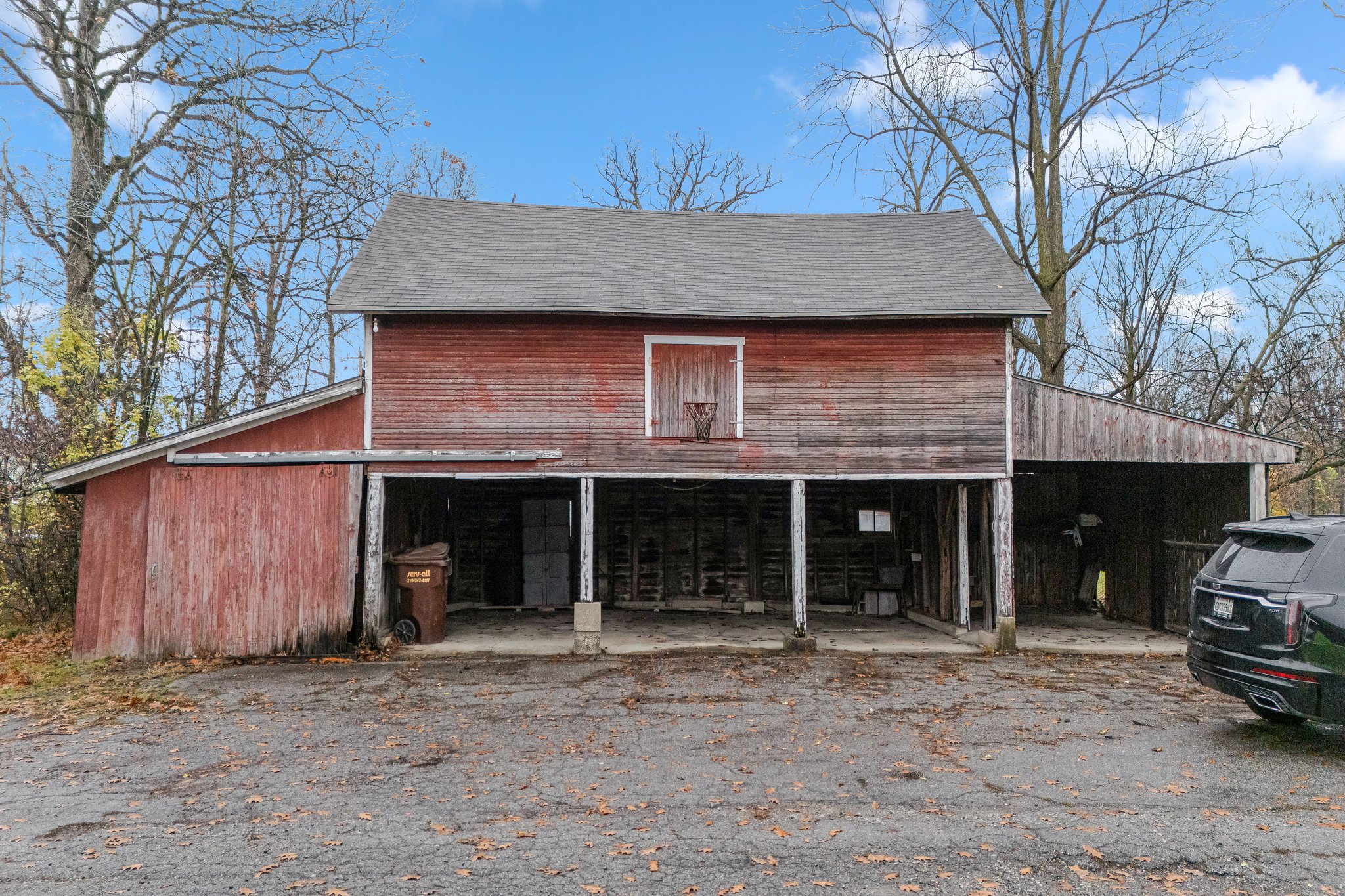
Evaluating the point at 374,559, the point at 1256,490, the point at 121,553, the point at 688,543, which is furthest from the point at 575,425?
the point at 1256,490

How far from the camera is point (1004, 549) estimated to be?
1193 cm

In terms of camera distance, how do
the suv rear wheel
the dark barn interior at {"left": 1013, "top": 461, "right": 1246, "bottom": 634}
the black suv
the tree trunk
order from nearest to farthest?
the black suv, the suv rear wheel, the dark barn interior at {"left": 1013, "top": 461, "right": 1246, "bottom": 634}, the tree trunk

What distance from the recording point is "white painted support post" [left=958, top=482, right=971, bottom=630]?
42.2 feet

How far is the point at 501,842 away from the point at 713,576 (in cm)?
1153

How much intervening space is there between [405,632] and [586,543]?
3026 mm

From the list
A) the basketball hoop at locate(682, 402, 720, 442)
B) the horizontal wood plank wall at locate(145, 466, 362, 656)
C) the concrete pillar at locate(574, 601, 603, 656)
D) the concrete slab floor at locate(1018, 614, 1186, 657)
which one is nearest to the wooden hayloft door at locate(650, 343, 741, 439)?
the basketball hoop at locate(682, 402, 720, 442)

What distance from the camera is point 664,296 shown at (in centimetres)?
1188

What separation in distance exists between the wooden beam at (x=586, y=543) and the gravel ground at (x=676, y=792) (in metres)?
2.17

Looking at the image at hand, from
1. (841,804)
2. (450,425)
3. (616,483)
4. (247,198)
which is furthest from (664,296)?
(247,198)

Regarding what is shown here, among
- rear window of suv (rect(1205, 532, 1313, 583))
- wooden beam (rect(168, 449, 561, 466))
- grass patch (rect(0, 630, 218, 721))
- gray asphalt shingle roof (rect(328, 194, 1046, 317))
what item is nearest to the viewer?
rear window of suv (rect(1205, 532, 1313, 583))

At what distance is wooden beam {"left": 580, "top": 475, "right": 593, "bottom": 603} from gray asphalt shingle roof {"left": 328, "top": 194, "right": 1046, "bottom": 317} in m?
2.48

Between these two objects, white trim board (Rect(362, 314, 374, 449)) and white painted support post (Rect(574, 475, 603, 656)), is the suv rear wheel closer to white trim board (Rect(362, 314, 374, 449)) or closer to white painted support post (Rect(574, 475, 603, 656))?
white painted support post (Rect(574, 475, 603, 656))

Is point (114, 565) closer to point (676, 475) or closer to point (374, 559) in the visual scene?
point (374, 559)

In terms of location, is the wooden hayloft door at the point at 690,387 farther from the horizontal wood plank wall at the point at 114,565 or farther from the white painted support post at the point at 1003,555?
the horizontal wood plank wall at the point at 114,565
